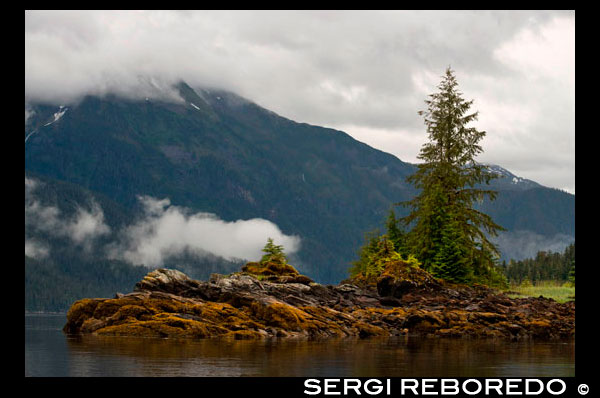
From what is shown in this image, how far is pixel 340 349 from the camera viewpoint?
32812 mm

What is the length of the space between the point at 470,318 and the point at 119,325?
2293cm

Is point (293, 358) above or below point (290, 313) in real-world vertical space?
above

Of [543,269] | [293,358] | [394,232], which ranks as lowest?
[543,269]

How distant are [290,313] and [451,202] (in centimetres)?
3060

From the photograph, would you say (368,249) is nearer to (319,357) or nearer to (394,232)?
(394,232)

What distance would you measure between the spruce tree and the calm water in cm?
2688

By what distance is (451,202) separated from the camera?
68.6 m

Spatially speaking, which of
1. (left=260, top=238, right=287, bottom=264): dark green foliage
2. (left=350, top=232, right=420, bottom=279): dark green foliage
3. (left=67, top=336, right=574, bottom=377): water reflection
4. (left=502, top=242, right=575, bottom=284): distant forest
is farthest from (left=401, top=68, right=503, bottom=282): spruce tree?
(left=502, top=242, right=575, bottom=284): distant forest

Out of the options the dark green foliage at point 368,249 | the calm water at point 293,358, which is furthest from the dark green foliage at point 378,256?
the calm water at point 293,358

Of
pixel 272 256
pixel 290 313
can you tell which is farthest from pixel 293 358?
pixel 272 256

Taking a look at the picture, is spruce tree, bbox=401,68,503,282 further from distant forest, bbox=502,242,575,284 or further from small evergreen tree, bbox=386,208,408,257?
distant forest, bbox=502,242,575,284

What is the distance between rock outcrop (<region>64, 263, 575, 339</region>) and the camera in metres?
40.8
